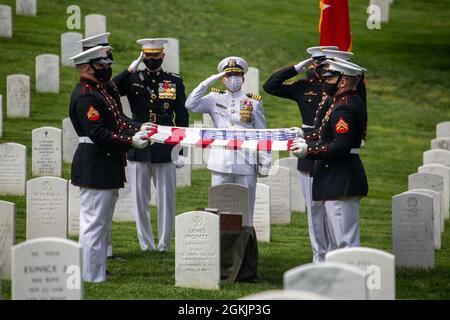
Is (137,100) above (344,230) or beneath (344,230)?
above

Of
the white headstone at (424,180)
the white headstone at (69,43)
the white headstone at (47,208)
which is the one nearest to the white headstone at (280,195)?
the white headstone at (424,180)

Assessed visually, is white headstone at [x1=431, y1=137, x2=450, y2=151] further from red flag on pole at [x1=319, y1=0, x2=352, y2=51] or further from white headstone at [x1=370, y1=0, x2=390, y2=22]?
white headstone at [x1=370, y1=0, x2=390, y2=22]

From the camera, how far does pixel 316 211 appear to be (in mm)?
13680

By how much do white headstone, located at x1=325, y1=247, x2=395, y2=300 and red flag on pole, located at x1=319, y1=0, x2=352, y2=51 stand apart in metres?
5.59

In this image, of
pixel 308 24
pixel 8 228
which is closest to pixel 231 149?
pixel 8 228

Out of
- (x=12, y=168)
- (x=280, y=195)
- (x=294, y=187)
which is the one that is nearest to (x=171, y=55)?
(x=294, y=187)

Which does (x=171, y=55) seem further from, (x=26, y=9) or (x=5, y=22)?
(x=26, y=9)

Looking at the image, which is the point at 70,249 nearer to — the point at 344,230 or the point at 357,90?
the point at 344,230

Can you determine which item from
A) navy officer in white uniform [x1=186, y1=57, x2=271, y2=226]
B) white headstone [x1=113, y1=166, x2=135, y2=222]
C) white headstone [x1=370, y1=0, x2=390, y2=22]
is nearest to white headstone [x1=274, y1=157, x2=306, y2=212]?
white headstone [x1=113, y1=166, x2=135, y2=222]

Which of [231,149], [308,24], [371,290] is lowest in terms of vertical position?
[371,290]

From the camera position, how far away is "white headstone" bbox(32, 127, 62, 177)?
19.1 meters

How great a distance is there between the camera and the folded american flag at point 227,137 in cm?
1323

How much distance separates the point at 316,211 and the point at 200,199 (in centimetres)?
538

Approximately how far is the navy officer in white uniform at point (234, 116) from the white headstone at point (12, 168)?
4.69 meters
